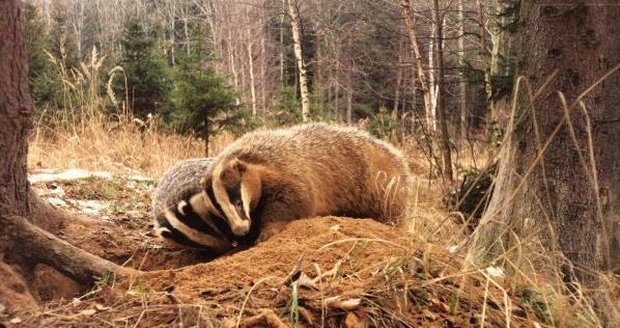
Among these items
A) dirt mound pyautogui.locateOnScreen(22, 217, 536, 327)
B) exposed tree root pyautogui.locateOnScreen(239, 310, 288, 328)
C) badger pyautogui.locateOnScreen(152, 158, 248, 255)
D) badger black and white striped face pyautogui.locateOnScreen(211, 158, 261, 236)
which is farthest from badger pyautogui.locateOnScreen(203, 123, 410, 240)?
exposed tree root pyautogui.locateOnScreen(239, 310, 288, 328)

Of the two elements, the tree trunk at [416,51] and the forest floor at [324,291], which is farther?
the tree trunk at [416,51]

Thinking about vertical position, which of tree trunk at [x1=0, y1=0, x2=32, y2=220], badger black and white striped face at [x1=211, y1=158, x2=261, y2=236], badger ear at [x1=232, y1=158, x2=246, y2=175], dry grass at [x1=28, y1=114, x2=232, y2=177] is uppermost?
tree trunk at [x1=0, y1=0, x2=32, y2=220]

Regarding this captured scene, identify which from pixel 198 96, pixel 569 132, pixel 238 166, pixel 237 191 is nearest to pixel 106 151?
pixel 198 96

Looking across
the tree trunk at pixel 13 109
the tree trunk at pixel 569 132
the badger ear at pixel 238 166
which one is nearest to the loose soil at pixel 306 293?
the tree trunk at pixel 13 109

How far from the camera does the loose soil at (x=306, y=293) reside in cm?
191

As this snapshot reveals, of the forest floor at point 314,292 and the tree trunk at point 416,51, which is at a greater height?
the tree trunk at point 416,51

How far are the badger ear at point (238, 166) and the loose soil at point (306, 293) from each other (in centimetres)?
49

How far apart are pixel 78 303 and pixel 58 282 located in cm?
60

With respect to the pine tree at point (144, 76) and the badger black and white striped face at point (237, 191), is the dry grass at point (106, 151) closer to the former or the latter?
the pine tree at point (144, 76)

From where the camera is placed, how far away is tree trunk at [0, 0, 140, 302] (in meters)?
2.48

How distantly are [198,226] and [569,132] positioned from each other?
181 centimetres

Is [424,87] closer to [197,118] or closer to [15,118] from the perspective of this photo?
[197,118]

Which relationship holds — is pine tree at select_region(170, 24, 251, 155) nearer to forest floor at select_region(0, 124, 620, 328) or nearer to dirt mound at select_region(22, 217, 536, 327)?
forest floor at select_region(0, 124, 620, 328)

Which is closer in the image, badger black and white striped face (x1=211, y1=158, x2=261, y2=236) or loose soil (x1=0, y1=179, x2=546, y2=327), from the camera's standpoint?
loose soil (x1=0, y1=179, x2=546, y2=327)
